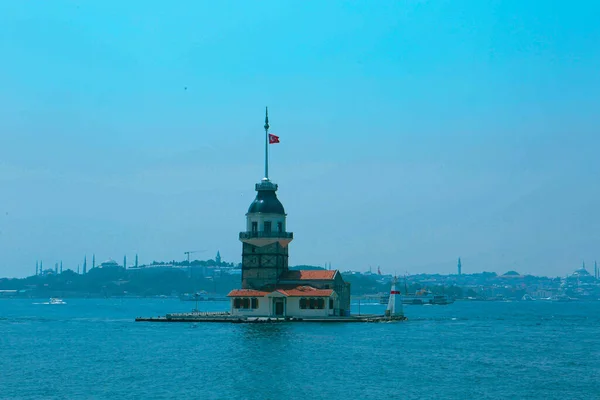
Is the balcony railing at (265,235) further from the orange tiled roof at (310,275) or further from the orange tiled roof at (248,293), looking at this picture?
the orange tiled roof at (248,293)

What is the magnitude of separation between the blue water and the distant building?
19.9 ft

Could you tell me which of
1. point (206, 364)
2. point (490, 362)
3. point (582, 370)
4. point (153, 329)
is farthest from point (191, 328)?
point (582, 370)

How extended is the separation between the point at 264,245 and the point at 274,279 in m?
4.15

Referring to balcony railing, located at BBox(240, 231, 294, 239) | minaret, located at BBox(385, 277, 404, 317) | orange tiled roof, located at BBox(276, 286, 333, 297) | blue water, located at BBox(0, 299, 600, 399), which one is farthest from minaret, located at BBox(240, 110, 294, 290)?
minaret, located at BBox(385, 277, 404, 317)

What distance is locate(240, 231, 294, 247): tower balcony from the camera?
10744 cm

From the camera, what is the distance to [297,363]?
212 ft

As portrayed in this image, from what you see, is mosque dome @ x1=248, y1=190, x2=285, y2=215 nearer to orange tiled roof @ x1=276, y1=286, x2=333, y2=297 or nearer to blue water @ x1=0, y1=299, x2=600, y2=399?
orange tiled roof @ x1=276, y1=286, x2=333, y2=297

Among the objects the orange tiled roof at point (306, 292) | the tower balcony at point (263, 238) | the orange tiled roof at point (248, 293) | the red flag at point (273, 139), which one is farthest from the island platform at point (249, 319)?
the red flag at point (273, 139)

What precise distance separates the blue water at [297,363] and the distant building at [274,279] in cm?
607

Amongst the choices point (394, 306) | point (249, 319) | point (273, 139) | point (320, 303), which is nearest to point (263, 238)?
point (320, 303)

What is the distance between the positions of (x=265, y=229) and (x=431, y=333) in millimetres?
24501

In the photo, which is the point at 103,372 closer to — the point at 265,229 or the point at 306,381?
the point at 306,381

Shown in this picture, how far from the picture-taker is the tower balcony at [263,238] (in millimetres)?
107438

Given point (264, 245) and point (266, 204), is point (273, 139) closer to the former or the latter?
point (266, 204)
